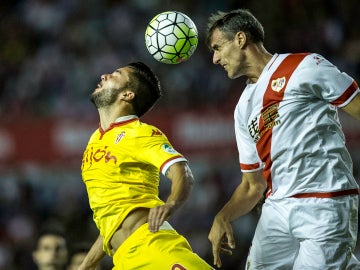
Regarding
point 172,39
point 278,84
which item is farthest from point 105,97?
point 278,84

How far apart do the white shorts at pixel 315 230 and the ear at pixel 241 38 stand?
0.94 meters

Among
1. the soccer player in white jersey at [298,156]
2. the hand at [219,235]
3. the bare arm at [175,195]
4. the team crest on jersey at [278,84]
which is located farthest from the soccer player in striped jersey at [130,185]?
the team crest on jersey at [278,84]

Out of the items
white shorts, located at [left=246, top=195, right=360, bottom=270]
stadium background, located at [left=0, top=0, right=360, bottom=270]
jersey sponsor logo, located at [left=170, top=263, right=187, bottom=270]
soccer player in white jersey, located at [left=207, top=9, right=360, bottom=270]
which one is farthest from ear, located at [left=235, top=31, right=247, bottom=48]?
stadium background, located at [left=0, top=0, right=360, bottom=270]

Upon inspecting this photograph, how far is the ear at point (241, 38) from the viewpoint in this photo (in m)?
4.98

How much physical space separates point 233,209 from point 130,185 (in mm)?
627

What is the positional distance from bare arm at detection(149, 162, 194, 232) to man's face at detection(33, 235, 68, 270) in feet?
8.33

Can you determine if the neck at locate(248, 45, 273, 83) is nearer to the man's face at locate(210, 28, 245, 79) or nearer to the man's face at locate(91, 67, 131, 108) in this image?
the man's face at locate(210, 28, 245, 79)

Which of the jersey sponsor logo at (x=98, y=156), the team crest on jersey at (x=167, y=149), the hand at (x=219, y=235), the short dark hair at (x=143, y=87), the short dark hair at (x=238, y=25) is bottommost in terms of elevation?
the hand at (x=219, y=235)

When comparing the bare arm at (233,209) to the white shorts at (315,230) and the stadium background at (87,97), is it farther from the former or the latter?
the stadium background at (87,97)

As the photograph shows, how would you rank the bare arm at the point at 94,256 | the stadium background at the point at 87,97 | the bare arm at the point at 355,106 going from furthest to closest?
1. the stadium background at the point at 87,97
2. the bare arm at the point at 94,256
3. the bare arm at the point at 355,106

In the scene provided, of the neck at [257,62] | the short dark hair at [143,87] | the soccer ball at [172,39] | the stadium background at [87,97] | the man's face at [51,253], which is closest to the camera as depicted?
the neck at [257,62]

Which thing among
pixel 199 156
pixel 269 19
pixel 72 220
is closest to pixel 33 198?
pixel 72 220

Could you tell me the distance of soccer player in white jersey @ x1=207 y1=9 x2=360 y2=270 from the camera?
4.59 meters

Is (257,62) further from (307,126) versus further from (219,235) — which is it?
(219,235)
